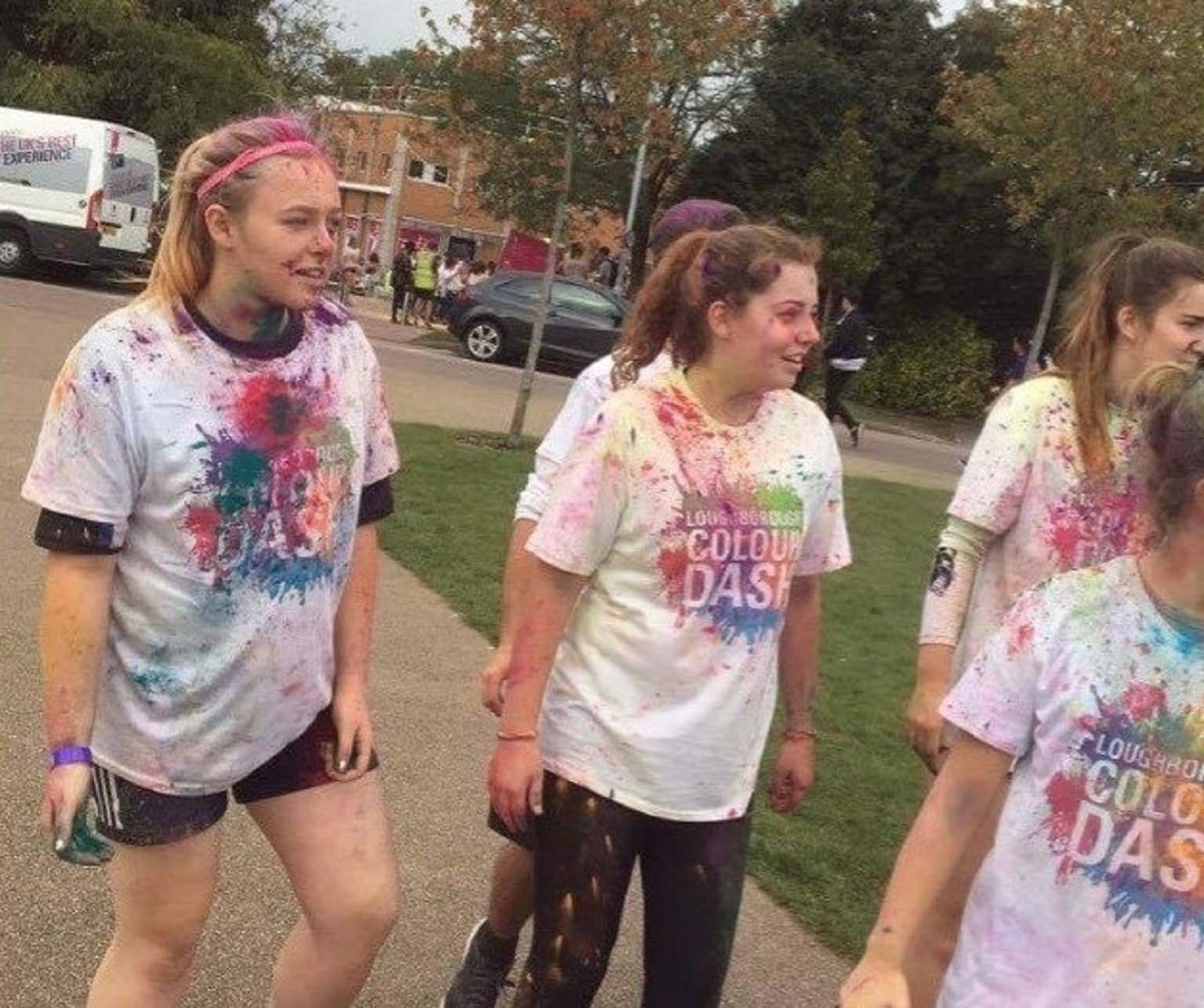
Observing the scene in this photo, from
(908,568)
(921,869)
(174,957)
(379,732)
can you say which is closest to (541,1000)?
(174,957)

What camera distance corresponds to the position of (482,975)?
3.14m

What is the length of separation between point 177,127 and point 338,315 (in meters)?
27.0

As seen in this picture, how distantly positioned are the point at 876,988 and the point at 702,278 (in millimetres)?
1314

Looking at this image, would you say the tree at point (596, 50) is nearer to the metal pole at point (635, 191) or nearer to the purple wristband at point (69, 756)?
the purple wristband at point (69, 756)

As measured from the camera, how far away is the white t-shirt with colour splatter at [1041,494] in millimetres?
2645

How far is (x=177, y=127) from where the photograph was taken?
27.3m

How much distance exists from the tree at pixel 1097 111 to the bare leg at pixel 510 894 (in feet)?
61.9

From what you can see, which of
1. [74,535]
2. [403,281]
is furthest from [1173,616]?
[403,281]

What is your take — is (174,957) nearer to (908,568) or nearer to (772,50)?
(908,568)

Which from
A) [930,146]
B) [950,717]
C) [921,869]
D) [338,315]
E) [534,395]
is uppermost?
[930,146]

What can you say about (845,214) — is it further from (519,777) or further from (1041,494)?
(519,777)

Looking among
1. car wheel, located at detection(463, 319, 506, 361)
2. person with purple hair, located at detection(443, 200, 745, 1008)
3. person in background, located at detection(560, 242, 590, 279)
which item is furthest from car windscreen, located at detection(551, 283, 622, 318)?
person with purple hair, located at detection(443, 200, 745, 1008)

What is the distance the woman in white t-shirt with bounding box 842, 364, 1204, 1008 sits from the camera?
1836 millimetres

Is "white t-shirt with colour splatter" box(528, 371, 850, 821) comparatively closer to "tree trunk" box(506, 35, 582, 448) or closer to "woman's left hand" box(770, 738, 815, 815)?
"woman's left hand" box(770, 738, 815, 815)
